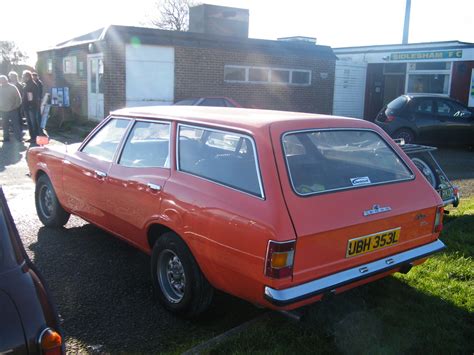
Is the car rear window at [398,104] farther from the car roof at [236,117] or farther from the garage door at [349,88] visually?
the car roof at [236,117]

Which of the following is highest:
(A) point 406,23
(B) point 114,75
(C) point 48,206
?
(A) point 406,23

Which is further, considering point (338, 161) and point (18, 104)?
point (18, 104)

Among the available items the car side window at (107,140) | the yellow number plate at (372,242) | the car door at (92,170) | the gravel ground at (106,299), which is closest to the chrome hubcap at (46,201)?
the gravel ground at (106,299)

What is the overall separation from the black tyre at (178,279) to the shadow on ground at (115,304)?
0.42 feet

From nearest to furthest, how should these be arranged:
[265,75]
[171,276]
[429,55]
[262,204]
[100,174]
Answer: [262,204], [171,276], [100,174], [265,75], [429,55]

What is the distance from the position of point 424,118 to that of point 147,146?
11296 mm

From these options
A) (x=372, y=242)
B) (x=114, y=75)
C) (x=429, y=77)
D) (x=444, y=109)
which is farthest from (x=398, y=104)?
(x=372, y=242)

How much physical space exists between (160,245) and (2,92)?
10.7 metres

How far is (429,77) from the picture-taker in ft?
66.2

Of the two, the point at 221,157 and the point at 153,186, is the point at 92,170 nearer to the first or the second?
the point at 153,186

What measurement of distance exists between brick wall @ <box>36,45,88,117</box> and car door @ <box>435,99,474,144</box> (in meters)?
11.8

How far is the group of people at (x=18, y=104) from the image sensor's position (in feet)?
41.5

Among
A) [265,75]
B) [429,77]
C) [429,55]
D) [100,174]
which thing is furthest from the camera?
[429,77]

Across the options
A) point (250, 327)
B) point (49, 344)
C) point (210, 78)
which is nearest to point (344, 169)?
point (250, 327)
